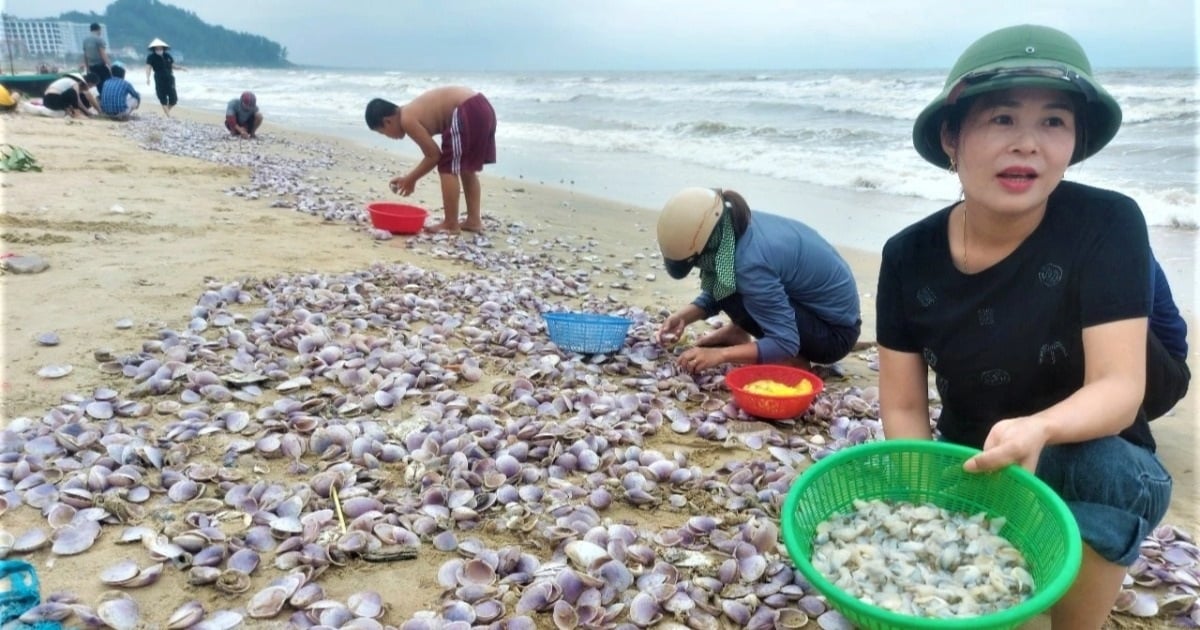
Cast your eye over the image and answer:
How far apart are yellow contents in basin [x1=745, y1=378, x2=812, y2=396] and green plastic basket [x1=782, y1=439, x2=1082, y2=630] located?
5.10 feet

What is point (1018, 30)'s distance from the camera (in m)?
2.00

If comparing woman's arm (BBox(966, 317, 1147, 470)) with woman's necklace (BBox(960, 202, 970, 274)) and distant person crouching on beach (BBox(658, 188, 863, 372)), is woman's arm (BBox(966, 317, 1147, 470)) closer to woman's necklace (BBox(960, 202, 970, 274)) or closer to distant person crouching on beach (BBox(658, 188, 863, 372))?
woman's necklace (BBox(960, 202, 970, 274))

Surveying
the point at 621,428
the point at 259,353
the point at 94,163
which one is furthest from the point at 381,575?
the point at 94,163

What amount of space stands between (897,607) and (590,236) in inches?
271

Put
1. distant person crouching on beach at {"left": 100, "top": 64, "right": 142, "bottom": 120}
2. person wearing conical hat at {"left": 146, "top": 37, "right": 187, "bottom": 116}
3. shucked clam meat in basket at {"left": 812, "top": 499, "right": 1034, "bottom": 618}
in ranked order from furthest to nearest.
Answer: person wearing conical hat at {"left": 146, "top": 37, "right": 187, "bottom": 116}
distant person crouching on beach at {"left": 100, "top": 64, "right": 142, "bottom": 120}
shucked clam meat in basket at {"left": 812, "top": 499, "right": 1034, "bottom": 618}

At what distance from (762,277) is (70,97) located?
19263 millimetres

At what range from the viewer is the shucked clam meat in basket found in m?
1.76

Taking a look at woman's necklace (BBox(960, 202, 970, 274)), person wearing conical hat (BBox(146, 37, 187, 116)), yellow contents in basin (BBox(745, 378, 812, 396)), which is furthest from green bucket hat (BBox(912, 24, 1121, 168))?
person wearing conical hat (BBox(146, 37, 187, 116))

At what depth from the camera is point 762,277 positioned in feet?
13.2

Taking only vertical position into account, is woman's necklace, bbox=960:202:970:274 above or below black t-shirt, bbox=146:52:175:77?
below

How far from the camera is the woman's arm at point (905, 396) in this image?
8.23ft

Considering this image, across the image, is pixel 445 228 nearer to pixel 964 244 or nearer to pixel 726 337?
pixel 726 337

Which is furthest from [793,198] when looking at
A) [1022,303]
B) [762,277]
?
[1022,303]

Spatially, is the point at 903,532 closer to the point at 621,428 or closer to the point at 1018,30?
the point at 1018,30
